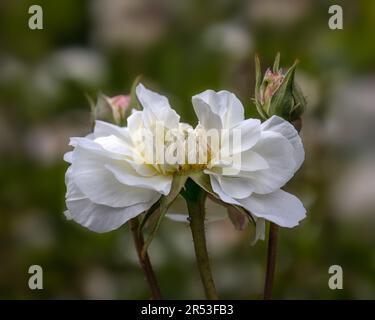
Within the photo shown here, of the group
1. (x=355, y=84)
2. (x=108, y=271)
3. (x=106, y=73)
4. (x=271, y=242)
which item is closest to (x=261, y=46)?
(x=355, y=84)

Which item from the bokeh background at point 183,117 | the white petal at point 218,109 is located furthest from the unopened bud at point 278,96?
the bokeh background at point 183,117

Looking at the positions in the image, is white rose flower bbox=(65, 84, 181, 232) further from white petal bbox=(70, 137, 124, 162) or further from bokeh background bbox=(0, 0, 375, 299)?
bokeh background bbox=(0, 0, 375, 299)

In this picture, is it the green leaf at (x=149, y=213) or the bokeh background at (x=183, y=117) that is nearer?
the green leaf at (x=149, y=213)

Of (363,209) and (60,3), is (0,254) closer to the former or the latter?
(363,209)

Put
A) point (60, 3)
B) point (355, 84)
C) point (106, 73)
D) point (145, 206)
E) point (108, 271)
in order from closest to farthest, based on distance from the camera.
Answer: point (145, 206)
point (108, 271)
point (355, 84)
point (106, 73)
point (60, 3)

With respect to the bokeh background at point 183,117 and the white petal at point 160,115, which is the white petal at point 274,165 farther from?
the bokeh background at point 183,117

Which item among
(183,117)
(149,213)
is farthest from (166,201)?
(183,117)
